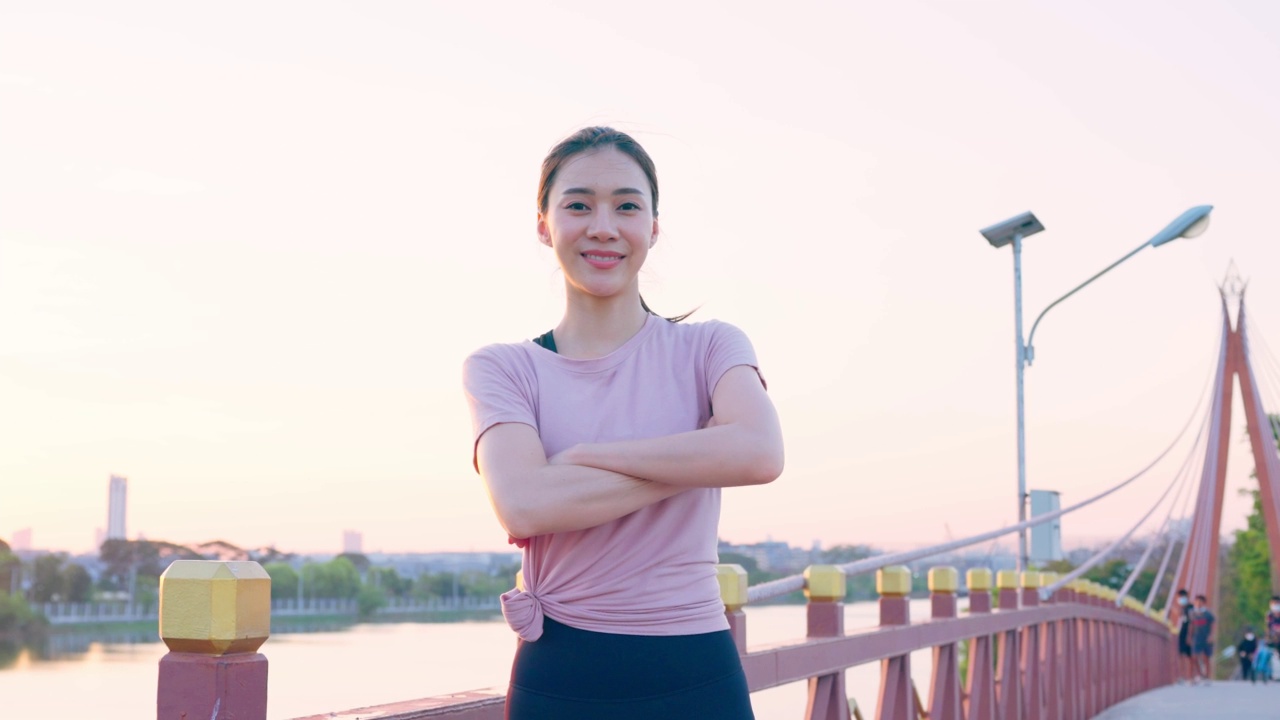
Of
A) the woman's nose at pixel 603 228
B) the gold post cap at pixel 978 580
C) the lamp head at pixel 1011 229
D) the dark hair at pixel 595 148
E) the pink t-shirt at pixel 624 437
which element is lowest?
the gold post cap at pixel 978 580

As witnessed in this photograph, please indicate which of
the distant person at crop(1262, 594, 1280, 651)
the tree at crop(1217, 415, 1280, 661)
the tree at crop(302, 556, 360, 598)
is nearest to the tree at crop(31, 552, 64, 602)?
the tree at crop(302, 556, 360, 598)

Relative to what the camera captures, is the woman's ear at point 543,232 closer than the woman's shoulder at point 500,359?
No

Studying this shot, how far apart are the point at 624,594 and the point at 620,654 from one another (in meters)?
0.08

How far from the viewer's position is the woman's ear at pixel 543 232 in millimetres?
2219

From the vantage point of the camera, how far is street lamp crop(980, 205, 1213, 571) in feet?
41.0

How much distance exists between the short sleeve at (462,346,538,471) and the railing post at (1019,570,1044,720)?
719 centimetres

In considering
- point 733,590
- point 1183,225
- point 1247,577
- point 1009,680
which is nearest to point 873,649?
point 733,590

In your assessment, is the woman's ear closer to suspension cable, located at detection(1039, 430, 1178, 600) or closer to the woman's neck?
the woman's neck

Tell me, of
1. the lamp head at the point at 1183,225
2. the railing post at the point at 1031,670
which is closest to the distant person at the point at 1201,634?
the lamp head at the point at 1183,225

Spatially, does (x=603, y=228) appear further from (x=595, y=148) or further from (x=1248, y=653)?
(x=1248, y=653)

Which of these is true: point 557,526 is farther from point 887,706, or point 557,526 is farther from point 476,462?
point 887,706

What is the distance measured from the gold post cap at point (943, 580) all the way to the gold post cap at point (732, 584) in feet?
11.1

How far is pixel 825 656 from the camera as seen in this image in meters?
4.12

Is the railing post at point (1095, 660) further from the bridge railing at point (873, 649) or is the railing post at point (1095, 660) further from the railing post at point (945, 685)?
the railing post at point (945, 685)
